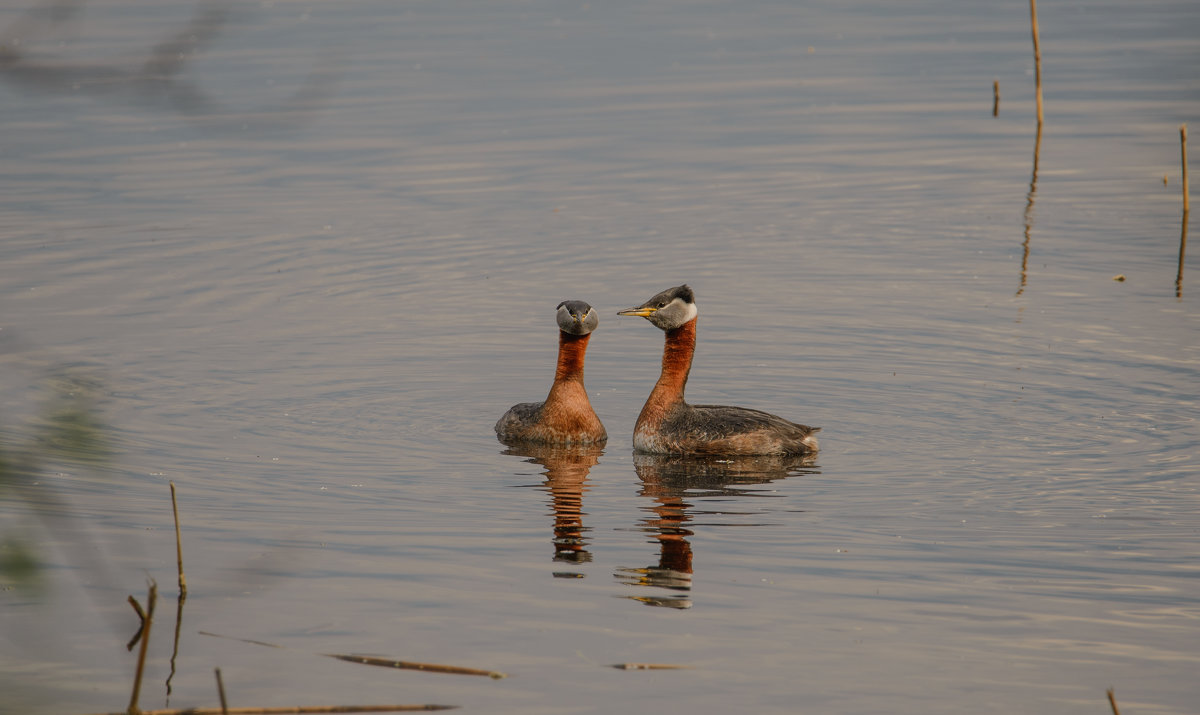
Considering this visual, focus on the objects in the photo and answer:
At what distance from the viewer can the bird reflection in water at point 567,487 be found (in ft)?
32.8

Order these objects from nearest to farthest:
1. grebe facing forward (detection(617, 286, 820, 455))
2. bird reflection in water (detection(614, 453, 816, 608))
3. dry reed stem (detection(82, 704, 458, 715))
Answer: dry reed stem (detection(82, 704, 458, 715)) < bird reflection in water (detection(614, 453, 816, 608)) < grebe facing forward (detection(617, 286, 820, 455))

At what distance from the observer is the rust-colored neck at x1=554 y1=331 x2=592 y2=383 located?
43.8ft

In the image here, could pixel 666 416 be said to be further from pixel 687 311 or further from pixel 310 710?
pixel 310 710

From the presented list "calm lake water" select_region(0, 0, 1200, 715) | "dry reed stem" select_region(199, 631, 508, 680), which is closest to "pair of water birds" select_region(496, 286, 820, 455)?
"calm lake water" select_region(0, 0, 1200, 715)

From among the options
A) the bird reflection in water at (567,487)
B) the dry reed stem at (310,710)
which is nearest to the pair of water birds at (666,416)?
the bird reflection in water at (567,487)

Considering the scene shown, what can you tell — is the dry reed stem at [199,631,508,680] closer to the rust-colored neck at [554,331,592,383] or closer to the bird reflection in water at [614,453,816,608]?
the bird reflection in water at [614,453,816,608]

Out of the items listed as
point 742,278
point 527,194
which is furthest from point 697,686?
point 527,194

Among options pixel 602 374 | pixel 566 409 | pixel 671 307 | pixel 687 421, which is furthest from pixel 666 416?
pixel 602 374

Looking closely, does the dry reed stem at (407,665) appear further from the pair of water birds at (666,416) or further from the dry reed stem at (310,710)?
the pair of water birds at (666,416)

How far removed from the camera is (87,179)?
2388 centimetres

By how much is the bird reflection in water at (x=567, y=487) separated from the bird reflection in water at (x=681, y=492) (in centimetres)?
42

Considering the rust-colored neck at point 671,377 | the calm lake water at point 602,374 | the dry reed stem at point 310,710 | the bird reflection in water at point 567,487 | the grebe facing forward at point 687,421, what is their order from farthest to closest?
the rust-colored neck at point 671,377
the grebe facing forward at point 687,421
the bird reflection in water at point 567,487
the calm lake water at point 602,374
the dry reed stem at point 310,710

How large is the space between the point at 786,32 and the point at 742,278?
22143mm

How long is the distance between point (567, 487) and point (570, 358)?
5.90 ft
